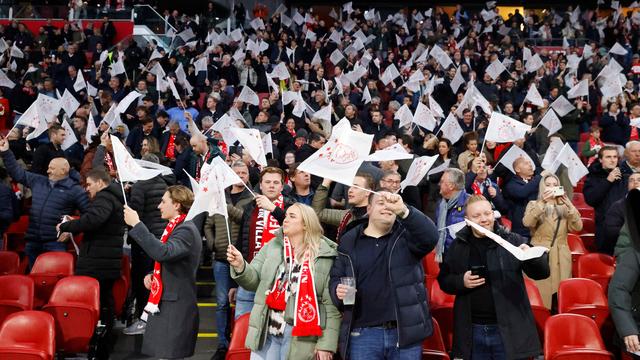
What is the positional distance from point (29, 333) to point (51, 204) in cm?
235

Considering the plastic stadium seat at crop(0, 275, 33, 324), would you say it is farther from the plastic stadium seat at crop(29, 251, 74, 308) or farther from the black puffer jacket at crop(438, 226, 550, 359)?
the black puffer jacket at crop(438, 226, 550, 359)

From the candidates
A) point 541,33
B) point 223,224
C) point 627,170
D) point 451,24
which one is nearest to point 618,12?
point 541,33

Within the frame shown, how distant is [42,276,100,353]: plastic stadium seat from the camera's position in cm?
694

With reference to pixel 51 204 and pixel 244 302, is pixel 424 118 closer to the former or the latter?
pixel 51 204

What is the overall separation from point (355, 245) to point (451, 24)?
20310mm

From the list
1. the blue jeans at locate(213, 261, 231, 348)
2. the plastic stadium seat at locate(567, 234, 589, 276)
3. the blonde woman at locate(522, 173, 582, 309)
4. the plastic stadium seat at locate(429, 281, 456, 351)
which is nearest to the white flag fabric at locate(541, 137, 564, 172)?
the plastic stadium seat at locate(567, 234, 589, 276)

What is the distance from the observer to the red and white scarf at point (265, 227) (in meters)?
6.68

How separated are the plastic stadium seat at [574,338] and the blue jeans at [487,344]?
2.33 feet

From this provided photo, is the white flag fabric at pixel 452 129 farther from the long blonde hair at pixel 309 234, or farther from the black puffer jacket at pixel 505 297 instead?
the long blonde hair at pixel 309 234

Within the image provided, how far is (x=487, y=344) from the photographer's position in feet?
17.1

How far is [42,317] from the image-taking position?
6129mm

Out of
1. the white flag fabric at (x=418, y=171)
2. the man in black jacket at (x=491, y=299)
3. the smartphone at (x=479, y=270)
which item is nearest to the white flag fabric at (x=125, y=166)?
the white flag fabric at (x=418, y=171)

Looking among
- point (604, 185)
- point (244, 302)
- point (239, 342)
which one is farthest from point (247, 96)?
point (239, 342)

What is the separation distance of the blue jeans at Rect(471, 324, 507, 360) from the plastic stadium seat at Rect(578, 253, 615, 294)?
8.98 feet
